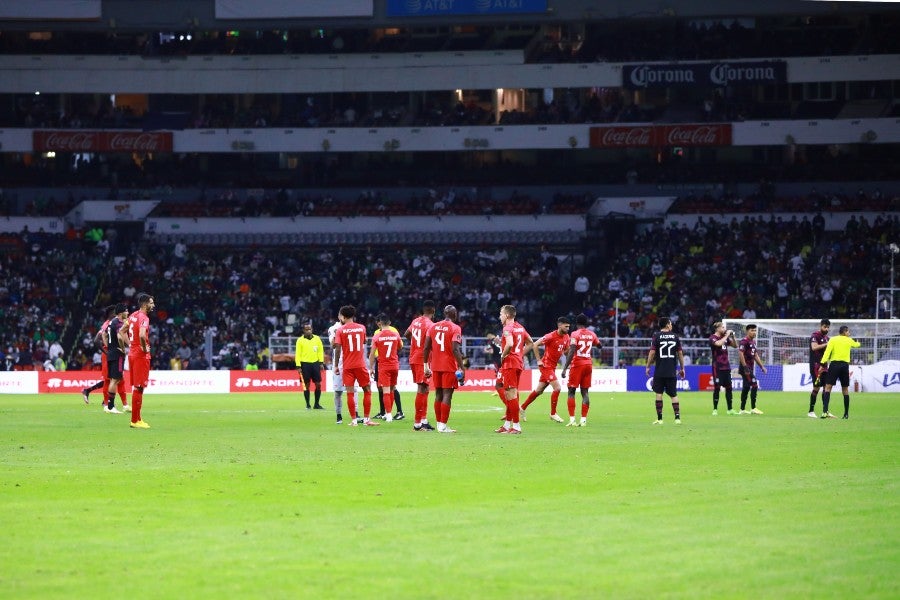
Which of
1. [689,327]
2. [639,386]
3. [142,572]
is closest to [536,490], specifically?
[142,572]

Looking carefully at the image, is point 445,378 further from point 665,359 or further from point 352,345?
point 665,359

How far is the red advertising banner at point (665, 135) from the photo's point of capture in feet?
229

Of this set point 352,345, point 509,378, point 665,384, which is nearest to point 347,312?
point 352,345

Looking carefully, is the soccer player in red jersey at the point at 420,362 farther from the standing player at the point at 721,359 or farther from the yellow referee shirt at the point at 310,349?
the standing player at the point at 721,359

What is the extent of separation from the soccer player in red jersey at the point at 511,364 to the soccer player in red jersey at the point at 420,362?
1.45m

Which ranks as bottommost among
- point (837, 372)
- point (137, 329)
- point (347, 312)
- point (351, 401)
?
point (351, 401)

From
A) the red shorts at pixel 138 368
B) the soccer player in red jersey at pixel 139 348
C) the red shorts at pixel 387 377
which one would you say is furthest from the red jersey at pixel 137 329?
the red shorts at pixel 387 377

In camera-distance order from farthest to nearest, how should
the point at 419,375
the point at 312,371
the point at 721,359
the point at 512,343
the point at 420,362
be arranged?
the point at 312,371 < the point at 721,359 < the point at 420,362 < the point at 419,375 < the point at 512,343

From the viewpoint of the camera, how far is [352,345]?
27.5 m

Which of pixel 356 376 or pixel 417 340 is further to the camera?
pixel 417 340

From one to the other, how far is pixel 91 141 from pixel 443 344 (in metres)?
52.7

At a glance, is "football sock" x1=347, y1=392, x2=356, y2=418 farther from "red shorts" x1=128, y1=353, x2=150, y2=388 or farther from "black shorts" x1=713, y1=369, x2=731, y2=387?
"black shorts" x1=713, y1=369, x2=731, y2=387

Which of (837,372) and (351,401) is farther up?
(837,372)

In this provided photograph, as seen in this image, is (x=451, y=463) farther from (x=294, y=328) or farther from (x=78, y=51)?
(x=78, y=51)
